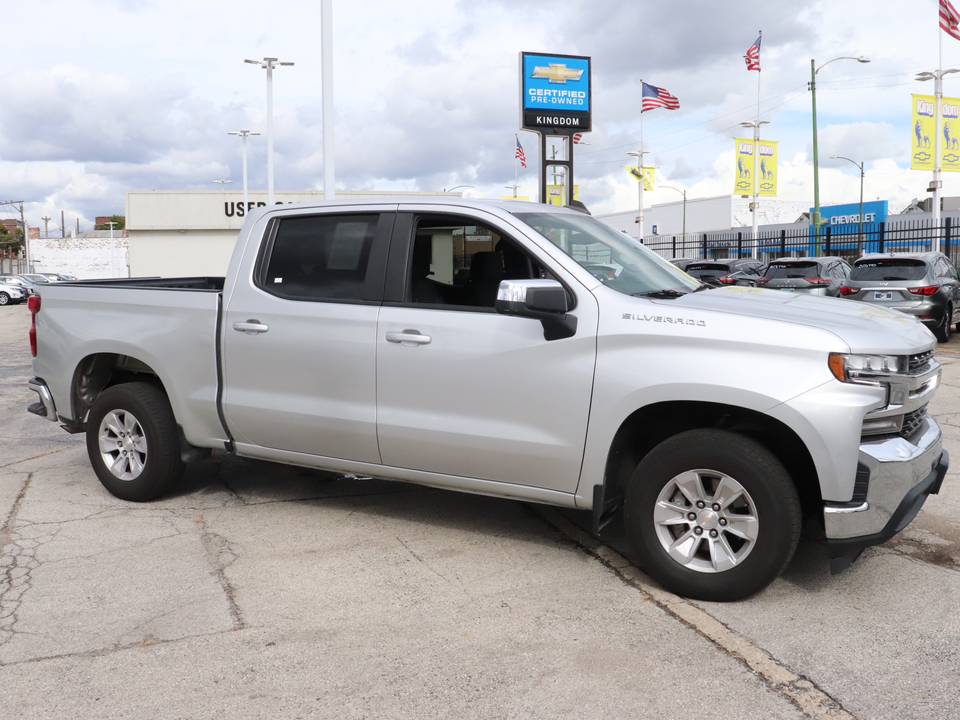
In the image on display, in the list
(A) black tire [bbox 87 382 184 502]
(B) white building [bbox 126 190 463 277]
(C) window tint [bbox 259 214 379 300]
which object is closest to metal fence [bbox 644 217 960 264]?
(C) window tint [bbox 259 214 379 300]

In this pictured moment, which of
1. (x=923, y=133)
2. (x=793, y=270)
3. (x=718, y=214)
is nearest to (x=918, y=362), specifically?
(x=793, y=270)

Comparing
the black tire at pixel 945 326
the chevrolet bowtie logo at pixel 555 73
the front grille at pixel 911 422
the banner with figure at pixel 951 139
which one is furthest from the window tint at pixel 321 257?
the banner with figure at pixel 951 139

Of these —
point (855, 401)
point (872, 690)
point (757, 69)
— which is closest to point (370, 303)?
point (855, 401)

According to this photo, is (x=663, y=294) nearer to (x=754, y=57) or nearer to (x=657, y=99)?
(x=657, y=99)

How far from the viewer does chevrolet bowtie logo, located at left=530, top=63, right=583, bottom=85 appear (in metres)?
17.8

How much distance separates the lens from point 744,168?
133 feet

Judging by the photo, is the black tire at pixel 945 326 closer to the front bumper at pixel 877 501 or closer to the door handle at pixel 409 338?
the front bumper at pixel 877 501

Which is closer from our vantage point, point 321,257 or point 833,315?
point 833,315

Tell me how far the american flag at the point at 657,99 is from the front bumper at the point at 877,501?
94.6 feet

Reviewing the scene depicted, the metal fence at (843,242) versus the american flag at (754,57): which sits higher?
the american flag at (754,57)

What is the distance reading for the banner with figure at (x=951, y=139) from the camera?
28.2m

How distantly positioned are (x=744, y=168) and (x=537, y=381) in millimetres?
38756

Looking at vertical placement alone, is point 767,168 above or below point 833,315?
above

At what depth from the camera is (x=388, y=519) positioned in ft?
18.4
